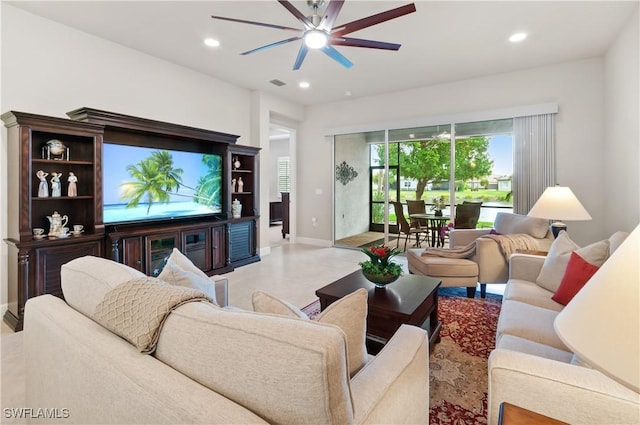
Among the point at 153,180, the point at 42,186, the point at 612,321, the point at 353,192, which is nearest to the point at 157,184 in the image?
the point at 153,180

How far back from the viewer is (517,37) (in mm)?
3635

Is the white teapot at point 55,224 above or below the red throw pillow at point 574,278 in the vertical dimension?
above

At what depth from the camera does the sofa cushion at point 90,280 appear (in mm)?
1173

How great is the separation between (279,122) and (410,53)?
3.16 metres

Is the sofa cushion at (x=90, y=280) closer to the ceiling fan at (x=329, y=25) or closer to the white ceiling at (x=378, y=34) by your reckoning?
the ceiling fan at (x=329, y=25)

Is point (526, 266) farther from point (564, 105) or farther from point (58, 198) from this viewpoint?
point (58, 198)

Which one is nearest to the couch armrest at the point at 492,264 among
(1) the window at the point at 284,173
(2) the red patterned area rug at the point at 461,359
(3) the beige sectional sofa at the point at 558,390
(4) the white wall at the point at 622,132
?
(2) the red patterned area rug at the point at 461,359

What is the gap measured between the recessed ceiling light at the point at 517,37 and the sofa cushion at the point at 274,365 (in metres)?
4.27

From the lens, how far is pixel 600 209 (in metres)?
4.30

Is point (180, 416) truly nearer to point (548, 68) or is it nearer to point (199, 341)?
point (199, 341)

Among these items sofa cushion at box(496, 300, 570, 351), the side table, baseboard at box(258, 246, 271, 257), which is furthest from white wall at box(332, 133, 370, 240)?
the side table

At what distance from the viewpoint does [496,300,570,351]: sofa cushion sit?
65.1 inches

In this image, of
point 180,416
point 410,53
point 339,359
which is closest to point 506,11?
point 410,53

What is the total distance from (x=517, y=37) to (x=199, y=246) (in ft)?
15.5
